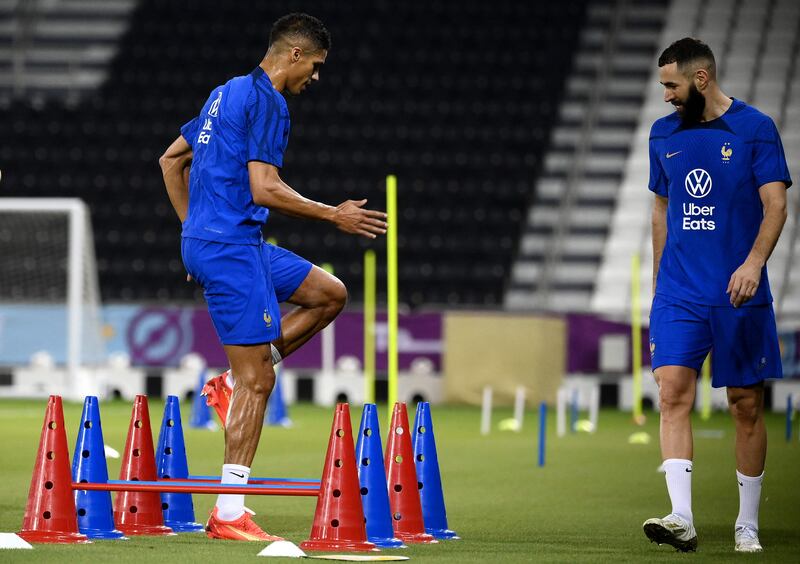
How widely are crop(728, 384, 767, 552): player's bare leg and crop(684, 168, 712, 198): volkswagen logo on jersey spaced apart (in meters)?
0.76

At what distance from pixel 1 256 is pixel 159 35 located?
6.88 m

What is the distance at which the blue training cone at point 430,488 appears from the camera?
5.70 m

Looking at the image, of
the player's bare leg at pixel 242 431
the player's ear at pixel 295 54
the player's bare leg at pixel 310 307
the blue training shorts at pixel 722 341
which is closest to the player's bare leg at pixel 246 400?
the player's bare leg at pixel 242 431

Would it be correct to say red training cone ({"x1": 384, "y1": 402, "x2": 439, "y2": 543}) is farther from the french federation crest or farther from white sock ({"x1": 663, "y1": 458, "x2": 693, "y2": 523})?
the french federation crest

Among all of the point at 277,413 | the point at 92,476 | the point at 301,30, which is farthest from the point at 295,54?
the point at 277,413

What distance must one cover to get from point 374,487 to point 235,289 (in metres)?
0.91

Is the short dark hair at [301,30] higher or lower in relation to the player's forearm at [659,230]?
higher

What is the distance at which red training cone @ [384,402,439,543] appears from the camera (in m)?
5.53

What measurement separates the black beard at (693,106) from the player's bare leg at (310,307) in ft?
5.05

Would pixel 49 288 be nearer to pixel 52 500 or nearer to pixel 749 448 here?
Result: pixel 52 500

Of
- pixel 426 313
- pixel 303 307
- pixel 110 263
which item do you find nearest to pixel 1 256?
pixel 110 263

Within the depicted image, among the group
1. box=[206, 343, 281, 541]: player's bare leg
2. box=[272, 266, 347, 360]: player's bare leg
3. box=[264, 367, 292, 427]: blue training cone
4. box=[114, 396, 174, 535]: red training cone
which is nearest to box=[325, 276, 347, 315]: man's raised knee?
box=[272, 266, 347, 360]: player's bare leg

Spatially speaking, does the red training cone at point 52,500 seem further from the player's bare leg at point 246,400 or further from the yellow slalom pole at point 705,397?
the yellow slalom pole at point 705,397

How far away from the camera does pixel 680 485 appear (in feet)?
17.4
